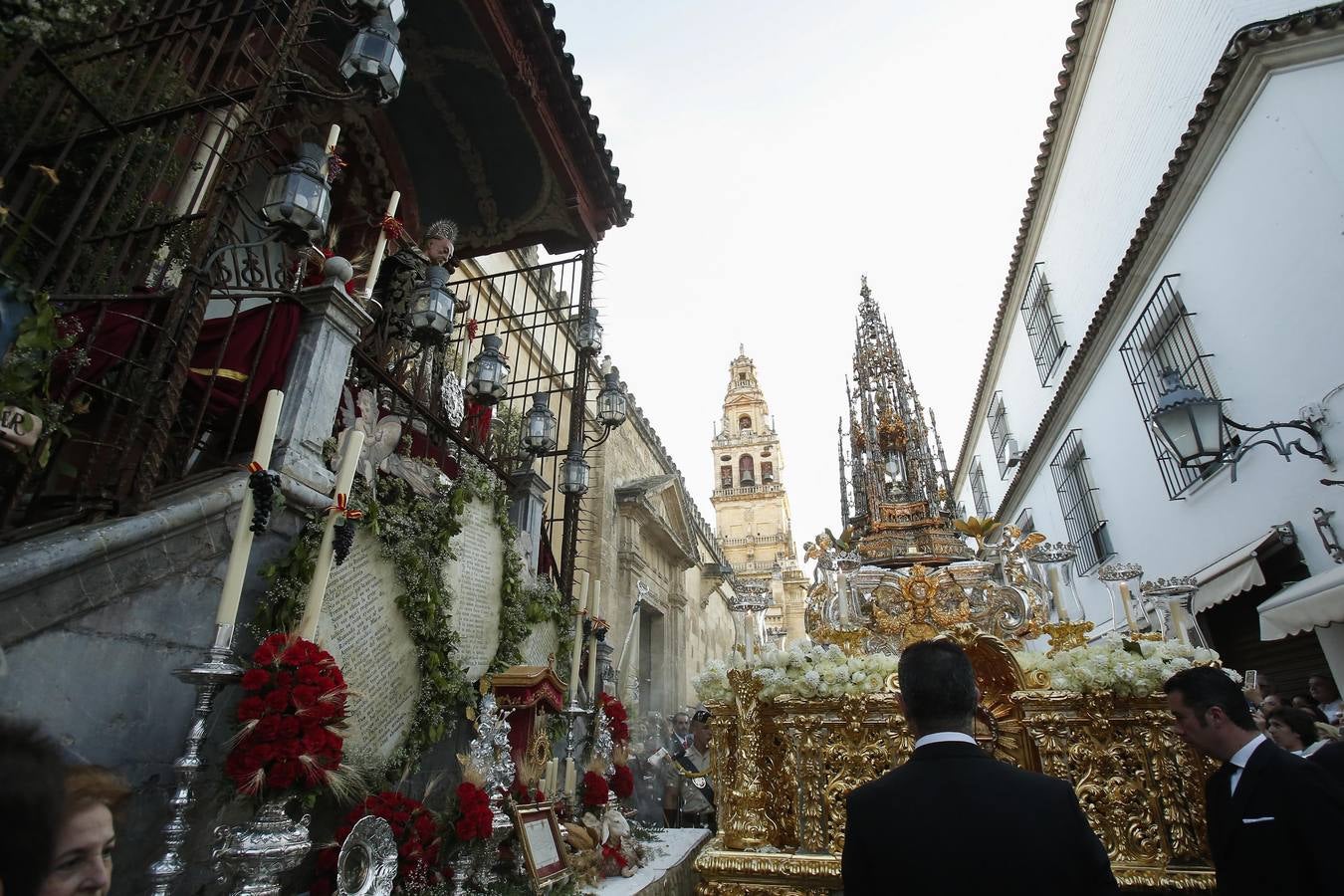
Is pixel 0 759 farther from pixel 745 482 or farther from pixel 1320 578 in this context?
pixel 745 482

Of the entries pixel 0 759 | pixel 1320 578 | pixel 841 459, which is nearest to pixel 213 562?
pixel 0 759

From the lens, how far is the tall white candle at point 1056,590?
4.62 metres

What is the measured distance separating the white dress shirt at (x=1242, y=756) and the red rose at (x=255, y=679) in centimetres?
389

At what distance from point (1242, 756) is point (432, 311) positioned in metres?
6.05

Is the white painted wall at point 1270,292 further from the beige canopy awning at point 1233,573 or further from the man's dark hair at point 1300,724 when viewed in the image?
the man's dark hair at point 1300,724

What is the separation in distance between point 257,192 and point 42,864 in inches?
341

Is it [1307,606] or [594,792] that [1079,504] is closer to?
[1307,606]

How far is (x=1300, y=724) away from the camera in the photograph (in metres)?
4.06

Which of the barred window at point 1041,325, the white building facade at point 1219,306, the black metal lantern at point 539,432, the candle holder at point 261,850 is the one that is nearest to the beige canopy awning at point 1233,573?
the white building facade at point 1219,306

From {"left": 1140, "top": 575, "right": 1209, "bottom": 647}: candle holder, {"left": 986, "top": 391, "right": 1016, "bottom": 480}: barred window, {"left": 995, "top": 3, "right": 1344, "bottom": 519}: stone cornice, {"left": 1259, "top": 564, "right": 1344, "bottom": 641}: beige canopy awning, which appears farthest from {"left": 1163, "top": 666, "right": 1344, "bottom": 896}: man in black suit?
{"left": 986, "top": 391, "right": 1016, "bottom": 480}: barred window

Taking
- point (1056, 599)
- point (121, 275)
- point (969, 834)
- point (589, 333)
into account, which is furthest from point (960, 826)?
point (589, 333)

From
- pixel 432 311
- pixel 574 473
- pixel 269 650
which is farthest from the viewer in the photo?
pixel 574 473

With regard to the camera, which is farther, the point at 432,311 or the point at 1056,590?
the point at 432,311

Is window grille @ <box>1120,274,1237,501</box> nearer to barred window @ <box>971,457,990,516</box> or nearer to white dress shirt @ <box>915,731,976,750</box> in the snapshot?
white dress shirt @ <box>915,731,976,750</box>
